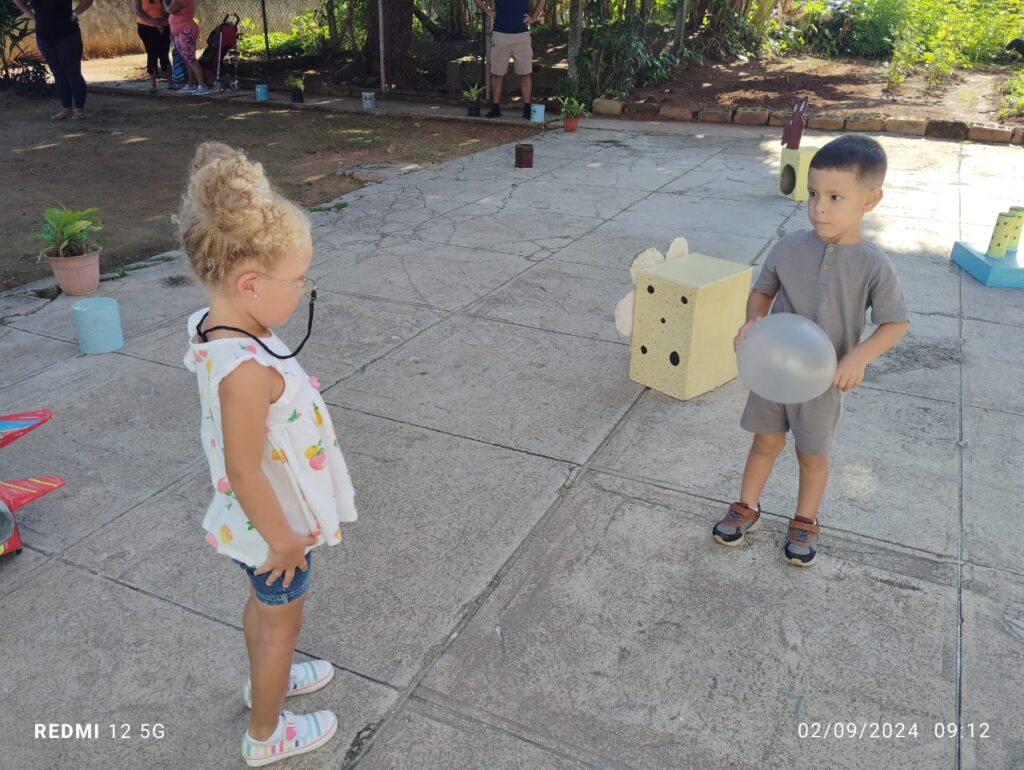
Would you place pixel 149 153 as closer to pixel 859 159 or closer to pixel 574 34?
pixel 574 34

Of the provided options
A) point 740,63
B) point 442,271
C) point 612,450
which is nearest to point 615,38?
point 740,63

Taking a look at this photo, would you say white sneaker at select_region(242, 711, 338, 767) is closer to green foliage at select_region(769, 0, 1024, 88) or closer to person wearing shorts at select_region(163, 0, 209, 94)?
person wearing shorts at select_region(163, 0, 209, 94)

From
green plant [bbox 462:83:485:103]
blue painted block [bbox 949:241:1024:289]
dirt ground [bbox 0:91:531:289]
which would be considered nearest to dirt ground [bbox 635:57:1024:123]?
green plant [bbox 462:83:485:103]

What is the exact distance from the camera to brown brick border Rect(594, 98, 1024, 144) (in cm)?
933

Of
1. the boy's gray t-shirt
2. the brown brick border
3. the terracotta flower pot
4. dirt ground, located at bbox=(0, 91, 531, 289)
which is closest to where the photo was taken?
the boy's gray t-shirt

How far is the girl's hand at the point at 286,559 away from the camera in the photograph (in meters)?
1.67

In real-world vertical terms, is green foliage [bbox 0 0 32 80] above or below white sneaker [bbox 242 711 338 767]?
above

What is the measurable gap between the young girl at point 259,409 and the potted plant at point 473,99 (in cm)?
967

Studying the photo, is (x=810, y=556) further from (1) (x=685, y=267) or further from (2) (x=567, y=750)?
(1) (x=685, y=267)

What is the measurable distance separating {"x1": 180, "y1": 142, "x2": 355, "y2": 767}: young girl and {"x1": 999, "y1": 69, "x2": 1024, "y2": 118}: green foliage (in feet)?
36.1

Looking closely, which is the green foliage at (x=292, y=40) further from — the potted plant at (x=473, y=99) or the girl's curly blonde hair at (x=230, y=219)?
the girl's curly blonde hair at (x=230, y=219)

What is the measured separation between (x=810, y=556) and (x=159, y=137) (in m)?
9.50

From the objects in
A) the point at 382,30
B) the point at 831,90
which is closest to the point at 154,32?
the point at 382,30
